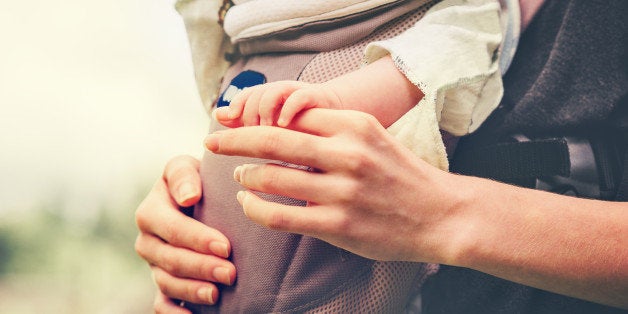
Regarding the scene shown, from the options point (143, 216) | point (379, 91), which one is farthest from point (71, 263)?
point (379, 91)

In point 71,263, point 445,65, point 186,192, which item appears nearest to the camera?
point 445,65

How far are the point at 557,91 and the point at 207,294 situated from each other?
0.50m

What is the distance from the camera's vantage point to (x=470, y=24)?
54 cm

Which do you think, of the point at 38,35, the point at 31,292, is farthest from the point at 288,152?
the point at 31,292

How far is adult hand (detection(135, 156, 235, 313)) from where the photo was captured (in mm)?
535

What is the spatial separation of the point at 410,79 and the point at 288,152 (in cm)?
16

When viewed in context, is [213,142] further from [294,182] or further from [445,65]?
[445,65]

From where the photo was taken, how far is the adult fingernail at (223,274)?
1.71 feet

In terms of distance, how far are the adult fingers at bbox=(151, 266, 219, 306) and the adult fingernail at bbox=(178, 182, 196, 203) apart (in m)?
0.10

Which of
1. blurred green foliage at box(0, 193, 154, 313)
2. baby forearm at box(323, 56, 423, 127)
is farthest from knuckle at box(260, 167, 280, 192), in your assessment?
blurred green foliage at box(0, 193, 154, 313)

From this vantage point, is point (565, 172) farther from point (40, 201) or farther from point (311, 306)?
point (40, 201)

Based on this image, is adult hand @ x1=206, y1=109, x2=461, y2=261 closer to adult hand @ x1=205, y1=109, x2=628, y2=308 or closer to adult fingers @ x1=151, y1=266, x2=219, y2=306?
adult hand @ x1=205, y1=109, x2=628, y2=308

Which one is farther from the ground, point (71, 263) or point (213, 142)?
point (213, 142)

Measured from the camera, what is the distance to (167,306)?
2.01 feet
